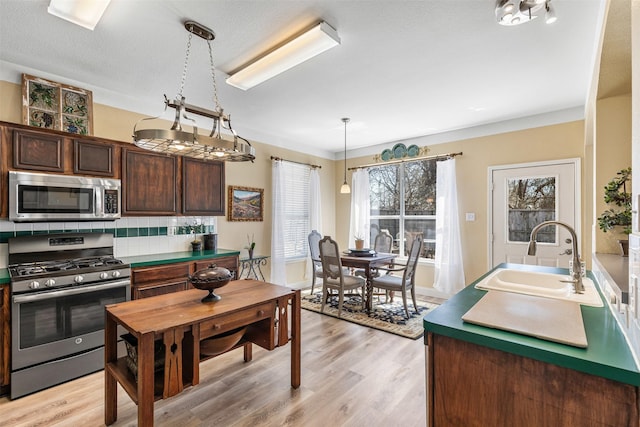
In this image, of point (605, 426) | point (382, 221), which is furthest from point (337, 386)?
point (382, 221)

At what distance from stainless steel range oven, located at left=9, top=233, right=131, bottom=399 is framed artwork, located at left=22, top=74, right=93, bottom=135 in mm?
Result: 1059

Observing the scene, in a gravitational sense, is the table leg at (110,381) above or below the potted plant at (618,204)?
below

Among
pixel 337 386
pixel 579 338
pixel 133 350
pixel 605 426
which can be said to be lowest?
pixel 337 386

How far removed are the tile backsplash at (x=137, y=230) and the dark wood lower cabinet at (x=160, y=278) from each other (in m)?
0.61

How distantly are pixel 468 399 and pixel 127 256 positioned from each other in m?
3.52

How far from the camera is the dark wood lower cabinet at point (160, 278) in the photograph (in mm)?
2945

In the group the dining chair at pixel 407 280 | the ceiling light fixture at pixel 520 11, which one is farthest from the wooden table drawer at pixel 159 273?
the ceiling light fixture at pixel 520 11

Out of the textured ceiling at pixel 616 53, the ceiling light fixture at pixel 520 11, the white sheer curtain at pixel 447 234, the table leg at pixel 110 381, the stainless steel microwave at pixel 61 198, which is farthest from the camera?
the white sheer curtain at pixel 447 234

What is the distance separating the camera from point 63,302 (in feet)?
8.16

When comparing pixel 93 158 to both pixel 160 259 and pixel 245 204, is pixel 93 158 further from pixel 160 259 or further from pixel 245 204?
pixel 245 204

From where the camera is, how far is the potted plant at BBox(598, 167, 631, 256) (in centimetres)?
200

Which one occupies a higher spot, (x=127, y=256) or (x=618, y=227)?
(x=618, y=227)

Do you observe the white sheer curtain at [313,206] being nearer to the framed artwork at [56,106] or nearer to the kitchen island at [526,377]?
the framed artwork at [56,106]

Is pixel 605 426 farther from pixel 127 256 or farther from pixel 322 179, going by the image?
pixel 322 179
